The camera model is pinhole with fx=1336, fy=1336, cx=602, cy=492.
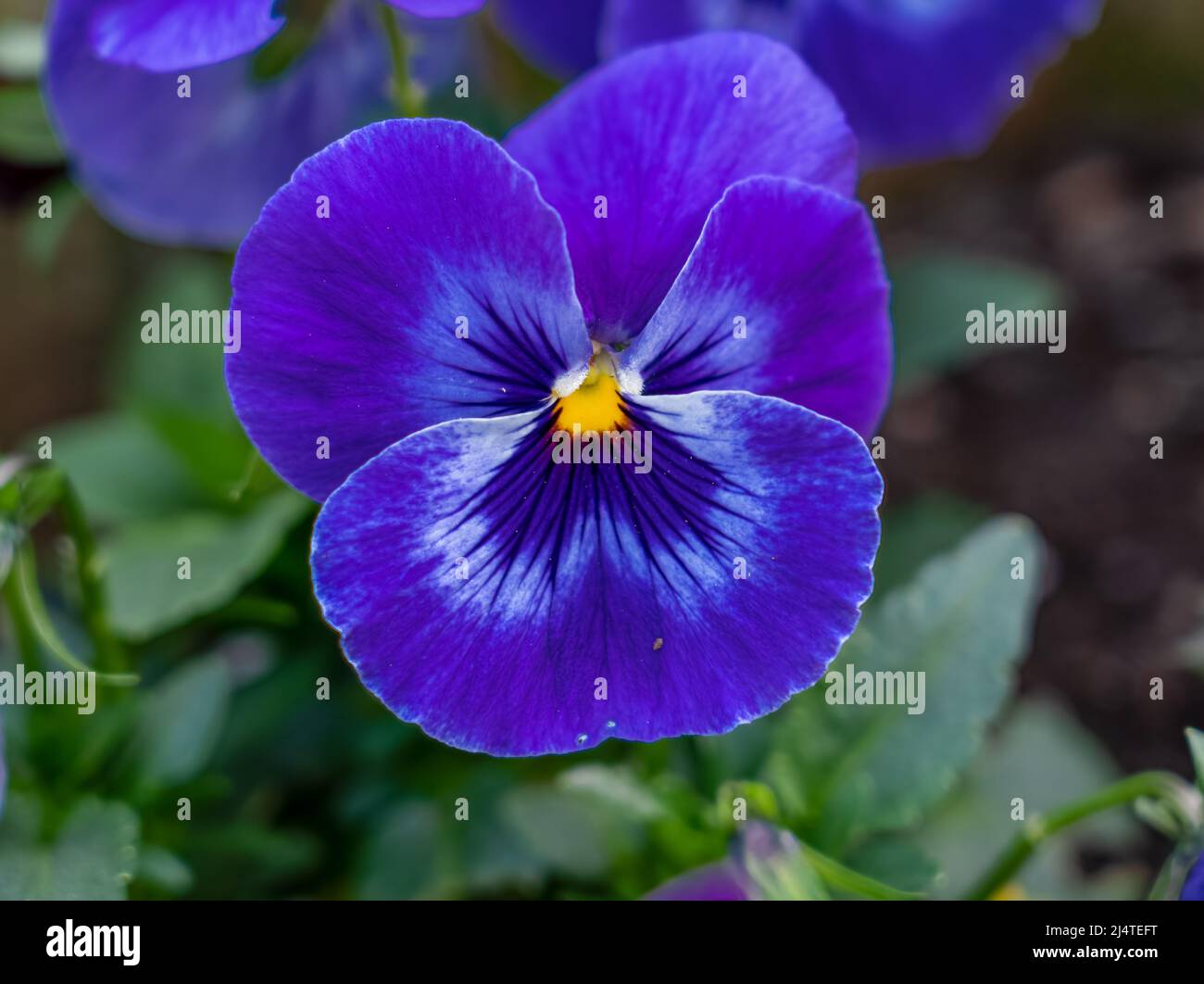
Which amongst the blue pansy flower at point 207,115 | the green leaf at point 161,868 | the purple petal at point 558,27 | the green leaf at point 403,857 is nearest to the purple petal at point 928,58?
the purple petal at point 558,27

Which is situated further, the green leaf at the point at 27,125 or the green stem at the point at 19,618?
the green leaf at the point at 27,125

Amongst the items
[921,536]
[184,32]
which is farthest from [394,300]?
[921,536]

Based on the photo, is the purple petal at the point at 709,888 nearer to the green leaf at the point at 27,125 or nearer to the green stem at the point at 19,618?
the green stem at the point at 19,618

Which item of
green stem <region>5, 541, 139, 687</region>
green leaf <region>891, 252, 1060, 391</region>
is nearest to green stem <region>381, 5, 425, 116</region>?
green stem <region>5, 541, 139, 687</region>

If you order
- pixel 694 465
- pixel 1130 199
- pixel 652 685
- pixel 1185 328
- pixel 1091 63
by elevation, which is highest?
pixel 1091 63

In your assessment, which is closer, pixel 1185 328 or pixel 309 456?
pixel 309 456

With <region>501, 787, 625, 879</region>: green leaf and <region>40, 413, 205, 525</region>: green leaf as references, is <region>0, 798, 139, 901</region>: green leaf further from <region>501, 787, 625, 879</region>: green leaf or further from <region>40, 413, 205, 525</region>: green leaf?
<region>40, 413, 205, 525</region>: green leaf
